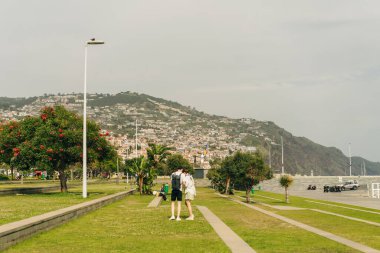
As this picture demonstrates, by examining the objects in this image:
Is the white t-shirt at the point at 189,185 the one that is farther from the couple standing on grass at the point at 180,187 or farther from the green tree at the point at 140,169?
the green tree at the point at 140,169

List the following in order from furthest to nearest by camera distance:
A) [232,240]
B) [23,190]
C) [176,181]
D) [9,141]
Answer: [23,190], [9,141], [176,181], [232,240]

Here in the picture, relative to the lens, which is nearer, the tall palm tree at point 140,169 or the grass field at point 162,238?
the grass field at point 162,238

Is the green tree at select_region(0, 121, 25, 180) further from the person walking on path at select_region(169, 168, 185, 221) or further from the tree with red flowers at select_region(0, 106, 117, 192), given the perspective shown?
the person walking on path at select_region(169, 168, 185, 221)

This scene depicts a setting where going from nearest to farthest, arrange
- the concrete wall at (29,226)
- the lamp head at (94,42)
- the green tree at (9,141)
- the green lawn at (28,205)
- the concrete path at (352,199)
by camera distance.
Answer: the concrete wall at (29,226)
the green lawn at (28,205)
the lamp head at (94,42)
the green tree at (9,141)
the concrete path at (352,199)

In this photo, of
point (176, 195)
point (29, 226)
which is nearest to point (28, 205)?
point (176, 195)

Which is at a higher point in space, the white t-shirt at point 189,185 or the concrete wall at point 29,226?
the white t-shirt at point 189,185

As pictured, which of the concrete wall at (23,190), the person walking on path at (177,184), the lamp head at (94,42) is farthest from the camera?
the concrete wall at (23,190)

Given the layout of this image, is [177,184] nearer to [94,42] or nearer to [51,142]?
[94,42]

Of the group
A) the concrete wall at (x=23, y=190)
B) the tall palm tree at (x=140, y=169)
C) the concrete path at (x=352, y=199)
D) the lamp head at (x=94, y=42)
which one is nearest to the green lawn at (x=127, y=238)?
the lamp head at (x=94, y=42)

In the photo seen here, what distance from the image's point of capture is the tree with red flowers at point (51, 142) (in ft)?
130

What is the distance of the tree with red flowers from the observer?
1563 inches

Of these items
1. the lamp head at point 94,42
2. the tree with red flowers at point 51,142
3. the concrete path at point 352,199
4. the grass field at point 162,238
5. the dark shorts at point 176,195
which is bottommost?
the concrete path at point 352,199

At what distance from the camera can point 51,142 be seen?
3991 cm

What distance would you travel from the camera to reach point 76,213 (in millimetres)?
19078
